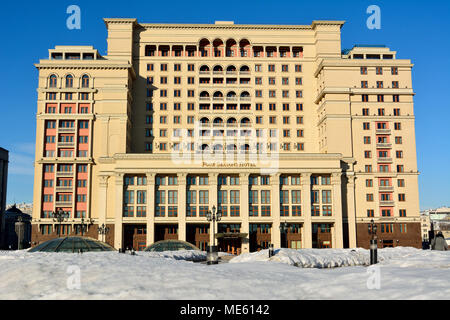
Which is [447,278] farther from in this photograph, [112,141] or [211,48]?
[211,48]

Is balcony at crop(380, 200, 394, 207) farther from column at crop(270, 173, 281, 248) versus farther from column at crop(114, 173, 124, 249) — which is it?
column at crop(114, 173, 124, 249)

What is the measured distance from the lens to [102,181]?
83312mm

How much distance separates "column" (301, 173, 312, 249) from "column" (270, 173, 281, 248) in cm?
433

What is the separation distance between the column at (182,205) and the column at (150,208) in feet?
14.2

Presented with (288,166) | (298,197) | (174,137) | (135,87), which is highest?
(135,87)

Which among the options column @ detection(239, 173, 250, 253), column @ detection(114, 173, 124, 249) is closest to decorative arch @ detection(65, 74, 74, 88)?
column @ detection(114, 173, 124, 249)

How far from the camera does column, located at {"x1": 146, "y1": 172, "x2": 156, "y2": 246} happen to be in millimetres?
79500

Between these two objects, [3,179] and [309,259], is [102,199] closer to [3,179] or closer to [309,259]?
[3,179]

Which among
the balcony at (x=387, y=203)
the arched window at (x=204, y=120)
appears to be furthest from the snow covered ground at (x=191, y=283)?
the arched window at (x=204, y=120)

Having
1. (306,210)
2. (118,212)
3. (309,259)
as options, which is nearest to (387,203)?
(306,210)

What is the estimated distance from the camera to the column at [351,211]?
3233 inches

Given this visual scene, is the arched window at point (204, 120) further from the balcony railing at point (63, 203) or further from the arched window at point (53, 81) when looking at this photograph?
the balcony railing at point (63, 203)
